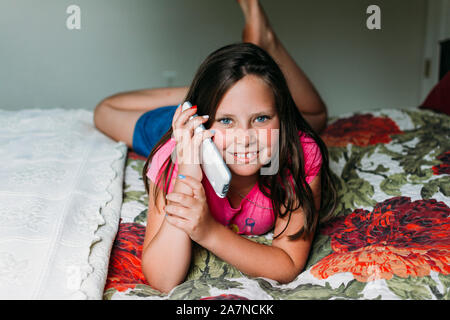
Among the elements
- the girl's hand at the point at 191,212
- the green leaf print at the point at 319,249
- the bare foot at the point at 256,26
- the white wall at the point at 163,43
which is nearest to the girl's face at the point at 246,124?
the girl's hand at the point at 191,212

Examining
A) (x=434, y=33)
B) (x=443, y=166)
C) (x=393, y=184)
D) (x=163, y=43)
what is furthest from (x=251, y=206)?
(x=434, y=33)

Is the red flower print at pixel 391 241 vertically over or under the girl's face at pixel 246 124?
under

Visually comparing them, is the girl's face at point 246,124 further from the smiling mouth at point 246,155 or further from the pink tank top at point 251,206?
the pink tank top at point 251,206

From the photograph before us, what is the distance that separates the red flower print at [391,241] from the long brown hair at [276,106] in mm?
74

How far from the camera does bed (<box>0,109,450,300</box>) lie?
2.47ft

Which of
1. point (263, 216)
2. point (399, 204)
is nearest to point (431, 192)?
point (399, 204)

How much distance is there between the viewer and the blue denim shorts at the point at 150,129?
1.49 meters

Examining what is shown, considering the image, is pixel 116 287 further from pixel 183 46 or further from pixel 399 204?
pixel 183 46

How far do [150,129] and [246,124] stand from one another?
2.29 feet

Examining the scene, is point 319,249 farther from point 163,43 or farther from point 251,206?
point 163,43

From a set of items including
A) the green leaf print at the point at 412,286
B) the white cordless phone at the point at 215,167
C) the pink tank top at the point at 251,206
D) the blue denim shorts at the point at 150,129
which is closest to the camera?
the green leaf print at the point at 412,286

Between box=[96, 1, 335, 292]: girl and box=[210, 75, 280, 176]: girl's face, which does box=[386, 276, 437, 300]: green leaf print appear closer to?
box=[96, 1, 335, 292]: girl

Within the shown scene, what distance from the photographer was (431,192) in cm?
106

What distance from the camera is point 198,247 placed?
3.20ft
